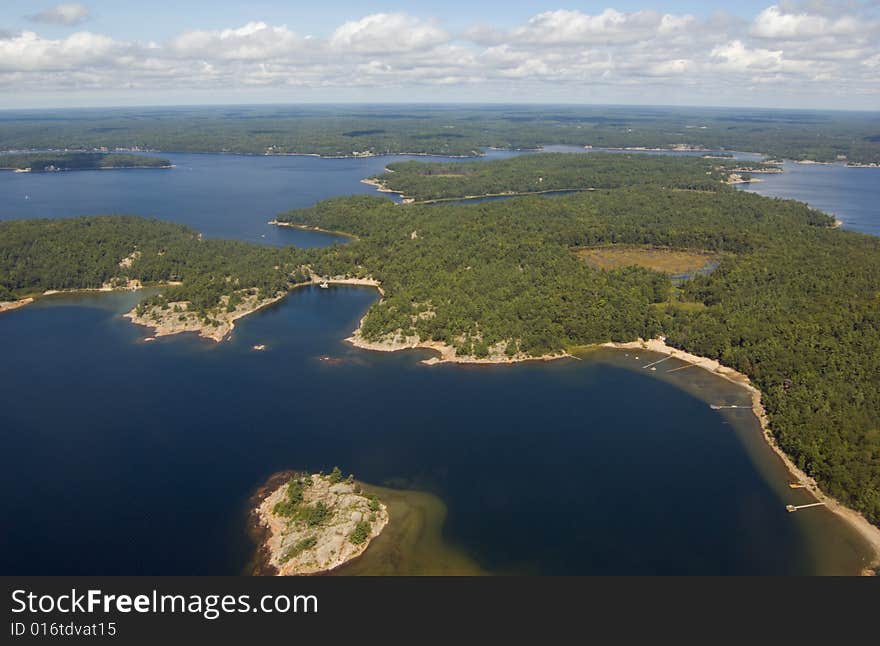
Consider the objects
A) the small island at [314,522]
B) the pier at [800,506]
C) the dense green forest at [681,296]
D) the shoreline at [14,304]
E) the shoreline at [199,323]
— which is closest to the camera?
the small island at [314,522]

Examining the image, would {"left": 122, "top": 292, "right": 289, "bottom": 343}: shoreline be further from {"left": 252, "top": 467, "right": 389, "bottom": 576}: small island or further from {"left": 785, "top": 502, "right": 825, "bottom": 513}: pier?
{"left": 785, "top": 502, "right": 825, "bottom": 513}: pier

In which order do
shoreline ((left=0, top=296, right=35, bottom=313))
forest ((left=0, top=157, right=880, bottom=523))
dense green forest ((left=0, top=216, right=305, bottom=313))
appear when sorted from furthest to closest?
dense green forest ((left=0, top=216, right=305, bottom=313))
shoreline ((left=0, top=296, right=35, bottom=313))
forest ((left=0, top=157, right=880, bottom=523))

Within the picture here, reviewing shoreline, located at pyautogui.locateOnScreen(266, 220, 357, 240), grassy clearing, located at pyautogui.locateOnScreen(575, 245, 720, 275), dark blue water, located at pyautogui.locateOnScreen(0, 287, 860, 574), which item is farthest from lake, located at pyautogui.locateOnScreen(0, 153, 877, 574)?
shoreline, located at pyautogui.locateOnScreen(266, 220, 357, 240)

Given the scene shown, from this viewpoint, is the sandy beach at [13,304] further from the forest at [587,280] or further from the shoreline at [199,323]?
the shoreline at [199,323]

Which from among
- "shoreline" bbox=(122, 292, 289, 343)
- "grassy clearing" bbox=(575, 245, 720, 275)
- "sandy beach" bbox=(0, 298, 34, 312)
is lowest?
"shoreline" bbox=(122, 292, 289, 343)

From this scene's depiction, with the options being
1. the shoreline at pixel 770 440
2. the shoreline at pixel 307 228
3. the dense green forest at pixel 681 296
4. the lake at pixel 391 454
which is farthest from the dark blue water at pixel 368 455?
the shoreline at pixel 307 228

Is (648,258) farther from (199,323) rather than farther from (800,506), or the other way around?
(199,323)
